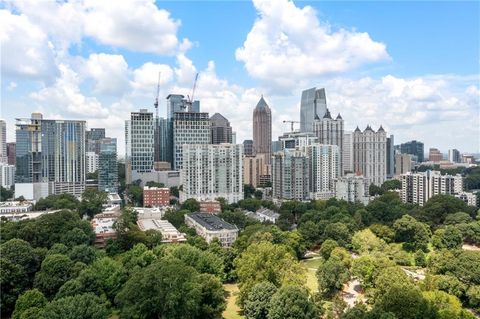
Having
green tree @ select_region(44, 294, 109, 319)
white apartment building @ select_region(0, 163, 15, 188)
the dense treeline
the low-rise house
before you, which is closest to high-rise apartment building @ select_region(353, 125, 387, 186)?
the dense treeline

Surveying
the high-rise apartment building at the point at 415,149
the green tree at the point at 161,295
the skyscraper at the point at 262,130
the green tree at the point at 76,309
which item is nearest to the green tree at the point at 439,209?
the green tree at the point at 161,295

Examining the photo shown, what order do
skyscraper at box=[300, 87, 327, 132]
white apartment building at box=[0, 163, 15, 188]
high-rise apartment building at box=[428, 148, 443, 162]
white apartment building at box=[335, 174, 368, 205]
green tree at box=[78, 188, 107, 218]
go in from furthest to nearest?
1. high-rise apartment building at box=[428, 148, 443, 162]
2. skyscraper at box=[300, 87, 327, 132]
3. white apartment building at box=[0, 163, 15, 188]
4. white apartment building at box=[335, 174, 368, 205]
5. green tree at box=[78, 188, 107, 218]

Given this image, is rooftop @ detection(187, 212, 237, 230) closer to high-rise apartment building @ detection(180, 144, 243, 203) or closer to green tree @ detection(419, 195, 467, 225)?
high-rise apartment building @ detection(180, 144, 243, 203)

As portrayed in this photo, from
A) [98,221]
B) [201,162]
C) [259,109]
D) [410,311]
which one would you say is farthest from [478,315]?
[259,109]

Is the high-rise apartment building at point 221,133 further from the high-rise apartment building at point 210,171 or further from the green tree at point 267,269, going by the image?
the green tree at point 267,269

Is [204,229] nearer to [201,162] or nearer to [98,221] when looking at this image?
[98,221]

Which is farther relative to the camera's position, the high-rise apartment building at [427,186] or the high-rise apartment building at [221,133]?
the high-rise apartment building at [221,133]
